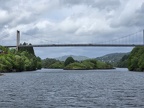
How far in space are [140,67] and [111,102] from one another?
140 meters

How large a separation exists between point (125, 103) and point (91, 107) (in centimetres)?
553

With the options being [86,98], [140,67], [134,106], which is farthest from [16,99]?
[140,67]

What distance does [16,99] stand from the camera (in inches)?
2089

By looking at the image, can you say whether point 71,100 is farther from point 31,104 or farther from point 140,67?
point 140,67

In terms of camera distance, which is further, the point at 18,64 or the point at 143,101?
the point at 18,64

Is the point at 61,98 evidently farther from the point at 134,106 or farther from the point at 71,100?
the point at 134,106

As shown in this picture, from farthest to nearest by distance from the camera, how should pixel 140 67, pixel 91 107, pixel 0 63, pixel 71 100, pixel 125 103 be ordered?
1. pixel 140 67
2. pixel 0 63
3. pixel 71 100
4. pixel 125 103
5. pixel 91 107

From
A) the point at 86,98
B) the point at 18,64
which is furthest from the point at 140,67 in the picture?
the point at 86,98

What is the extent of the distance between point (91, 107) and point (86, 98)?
916 cm

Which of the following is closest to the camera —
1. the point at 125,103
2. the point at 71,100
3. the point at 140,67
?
the point at 125,103

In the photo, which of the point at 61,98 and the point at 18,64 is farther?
the point at 18,64

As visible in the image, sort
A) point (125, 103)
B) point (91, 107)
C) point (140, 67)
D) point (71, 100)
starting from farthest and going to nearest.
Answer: point (140, 67) < point (71, 100) < point (125, 103) < point (91, 107)

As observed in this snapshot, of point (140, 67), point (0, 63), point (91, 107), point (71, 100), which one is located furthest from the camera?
point (140, 67)

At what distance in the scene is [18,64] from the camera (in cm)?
19600
